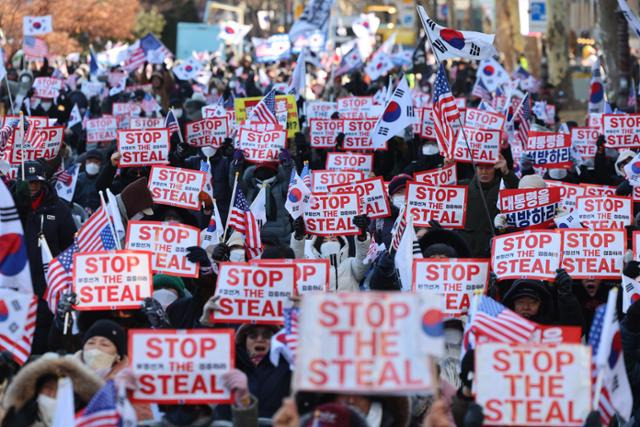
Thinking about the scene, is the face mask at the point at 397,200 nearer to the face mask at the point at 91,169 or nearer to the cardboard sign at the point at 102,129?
the face mask at the point at 91,169

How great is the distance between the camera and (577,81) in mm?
44969

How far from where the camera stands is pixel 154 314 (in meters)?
8.88

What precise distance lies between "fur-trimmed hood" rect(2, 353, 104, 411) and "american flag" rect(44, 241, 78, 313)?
2.45 meters

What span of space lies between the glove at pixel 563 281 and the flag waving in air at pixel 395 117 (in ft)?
21.7

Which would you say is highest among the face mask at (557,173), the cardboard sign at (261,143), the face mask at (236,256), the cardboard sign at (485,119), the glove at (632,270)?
the cardboard sign at (485,119)

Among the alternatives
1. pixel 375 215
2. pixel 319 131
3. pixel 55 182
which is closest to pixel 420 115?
pixel 319 131

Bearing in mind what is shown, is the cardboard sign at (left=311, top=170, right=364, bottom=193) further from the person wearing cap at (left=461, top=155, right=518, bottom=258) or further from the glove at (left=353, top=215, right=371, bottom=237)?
the glove at (left=353, top=215, right=371, bottom=237)

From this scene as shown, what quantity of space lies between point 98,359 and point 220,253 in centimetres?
274

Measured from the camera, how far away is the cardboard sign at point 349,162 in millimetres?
15672

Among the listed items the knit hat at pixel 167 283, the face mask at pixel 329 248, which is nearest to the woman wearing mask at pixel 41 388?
the knit hat at pixel 167 283

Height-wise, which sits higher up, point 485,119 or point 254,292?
point 485,119

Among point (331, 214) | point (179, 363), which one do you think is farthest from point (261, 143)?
point (179, 363)

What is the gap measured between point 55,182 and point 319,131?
414 centimetres

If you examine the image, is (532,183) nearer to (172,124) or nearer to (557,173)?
(557,173)
